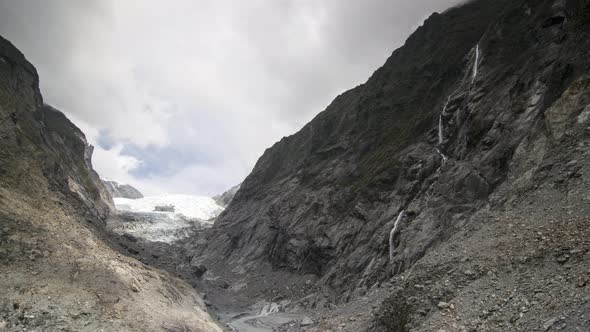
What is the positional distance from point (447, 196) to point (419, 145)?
52.8 ft

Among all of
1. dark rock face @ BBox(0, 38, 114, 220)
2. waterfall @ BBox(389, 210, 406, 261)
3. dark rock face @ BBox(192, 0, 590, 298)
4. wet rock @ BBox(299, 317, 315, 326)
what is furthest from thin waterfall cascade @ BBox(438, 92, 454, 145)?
dark rock face @ BBox(0, 38, 114, 220)

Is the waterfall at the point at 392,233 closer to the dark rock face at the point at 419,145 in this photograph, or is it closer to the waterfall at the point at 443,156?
the dark rock face at the point at 419,145

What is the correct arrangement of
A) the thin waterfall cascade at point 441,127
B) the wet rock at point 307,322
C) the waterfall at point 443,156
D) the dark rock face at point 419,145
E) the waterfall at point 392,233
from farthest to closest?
the thin waterfall cascade at point 441,127 → the waterfall at point 443,156 → the waterfall at point 392,233 → the wet rock at point 307,322 → the dark rock face at point 419,145

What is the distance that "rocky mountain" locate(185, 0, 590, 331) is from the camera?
56.1 feet

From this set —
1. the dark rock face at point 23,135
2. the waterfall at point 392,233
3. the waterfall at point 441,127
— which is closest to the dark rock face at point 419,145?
the waterfall at point 441,127

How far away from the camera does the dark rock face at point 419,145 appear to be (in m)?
29.8

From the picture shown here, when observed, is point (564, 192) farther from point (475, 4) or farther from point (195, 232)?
point (195, 232)

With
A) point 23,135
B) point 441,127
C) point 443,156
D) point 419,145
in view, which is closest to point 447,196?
point 443,156

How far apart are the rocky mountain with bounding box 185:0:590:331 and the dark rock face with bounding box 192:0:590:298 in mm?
215

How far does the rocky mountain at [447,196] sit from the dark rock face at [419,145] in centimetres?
22

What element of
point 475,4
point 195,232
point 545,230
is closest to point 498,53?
point 545,230

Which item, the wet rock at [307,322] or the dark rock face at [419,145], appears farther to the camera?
the wet rock at [307,322]

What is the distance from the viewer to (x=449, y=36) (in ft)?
213

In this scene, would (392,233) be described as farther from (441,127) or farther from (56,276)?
(56,276)
